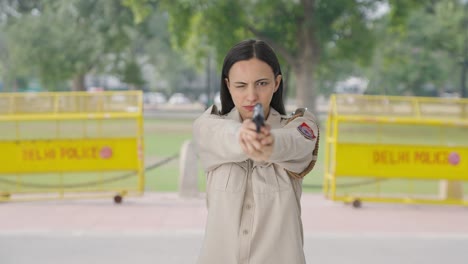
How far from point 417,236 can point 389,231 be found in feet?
1.26

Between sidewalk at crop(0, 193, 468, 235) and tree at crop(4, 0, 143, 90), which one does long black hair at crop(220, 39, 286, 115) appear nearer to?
sidewalk at crop(0, 193, 468, 235)

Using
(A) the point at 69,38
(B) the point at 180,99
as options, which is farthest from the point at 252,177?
(B) the point at 180,99

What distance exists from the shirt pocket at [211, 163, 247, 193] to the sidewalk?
16.7 feet

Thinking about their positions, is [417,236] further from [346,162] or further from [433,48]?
[433,48]

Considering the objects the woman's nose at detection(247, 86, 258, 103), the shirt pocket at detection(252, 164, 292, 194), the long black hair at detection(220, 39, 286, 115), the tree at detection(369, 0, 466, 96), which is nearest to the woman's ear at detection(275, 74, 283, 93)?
the long black hair at detection(220, 39, 286, 115)

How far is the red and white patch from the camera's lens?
2.12 meters

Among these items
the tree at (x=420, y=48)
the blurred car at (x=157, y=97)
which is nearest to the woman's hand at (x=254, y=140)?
the tree at (x=420, y=48)

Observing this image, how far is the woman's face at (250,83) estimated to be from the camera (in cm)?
212

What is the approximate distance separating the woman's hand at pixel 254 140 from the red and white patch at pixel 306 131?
275 mm

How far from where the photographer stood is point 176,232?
7.02m

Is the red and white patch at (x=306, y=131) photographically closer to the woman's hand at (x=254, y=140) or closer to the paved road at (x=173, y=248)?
the woman's hand at (x=254, y=140)

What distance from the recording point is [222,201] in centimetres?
210

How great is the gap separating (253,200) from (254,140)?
0.36 m

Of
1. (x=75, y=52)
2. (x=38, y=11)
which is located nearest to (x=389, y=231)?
Answer: (x=75, y=52)
